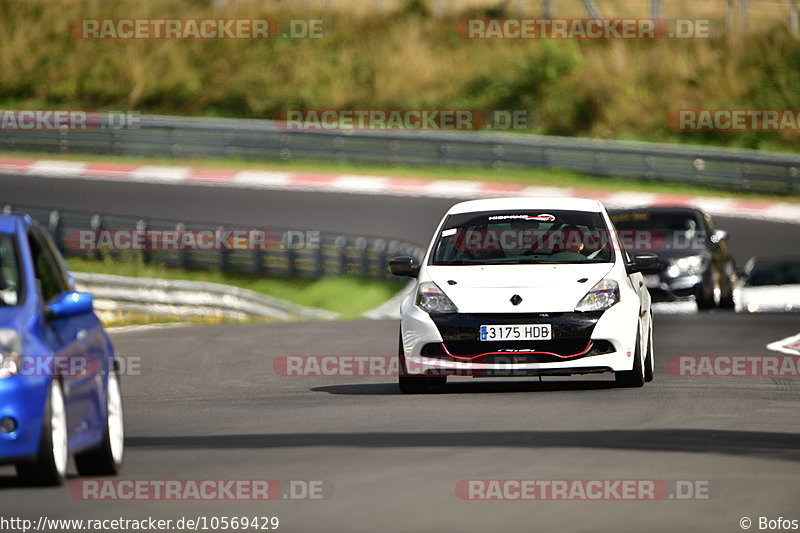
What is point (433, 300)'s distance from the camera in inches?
491

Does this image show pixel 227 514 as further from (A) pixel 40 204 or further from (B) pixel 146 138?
(B) pixel 146 138

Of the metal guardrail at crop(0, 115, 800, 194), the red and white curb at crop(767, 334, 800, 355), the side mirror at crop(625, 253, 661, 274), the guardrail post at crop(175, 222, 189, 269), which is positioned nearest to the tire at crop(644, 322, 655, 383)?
the side mirror at crop(625, 253, 661, 274)

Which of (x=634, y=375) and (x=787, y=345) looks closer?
(x=634, y=375)

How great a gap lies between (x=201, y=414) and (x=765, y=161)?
24.6m

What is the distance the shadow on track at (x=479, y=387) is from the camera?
42.3 ft

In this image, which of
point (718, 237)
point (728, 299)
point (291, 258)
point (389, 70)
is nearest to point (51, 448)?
point (718, 237)

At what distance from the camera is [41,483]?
802 cm

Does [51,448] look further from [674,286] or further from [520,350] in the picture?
[674,286]

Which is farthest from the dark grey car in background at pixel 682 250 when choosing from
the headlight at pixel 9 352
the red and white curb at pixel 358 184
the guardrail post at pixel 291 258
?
the headlight at pixel 9 352

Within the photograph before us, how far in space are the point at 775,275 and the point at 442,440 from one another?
1577 centimetres

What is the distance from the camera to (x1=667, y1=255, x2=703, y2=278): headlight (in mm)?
21750

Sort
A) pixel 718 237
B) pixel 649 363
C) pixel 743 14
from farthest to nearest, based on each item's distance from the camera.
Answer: pixel 743 14
pixel 718 237
pixel 649 363

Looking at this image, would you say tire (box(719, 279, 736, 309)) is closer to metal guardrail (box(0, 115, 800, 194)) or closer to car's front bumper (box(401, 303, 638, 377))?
car's front bumper (box(401, 303, 638, 377))

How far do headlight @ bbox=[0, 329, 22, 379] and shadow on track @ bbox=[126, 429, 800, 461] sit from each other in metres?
2.19
